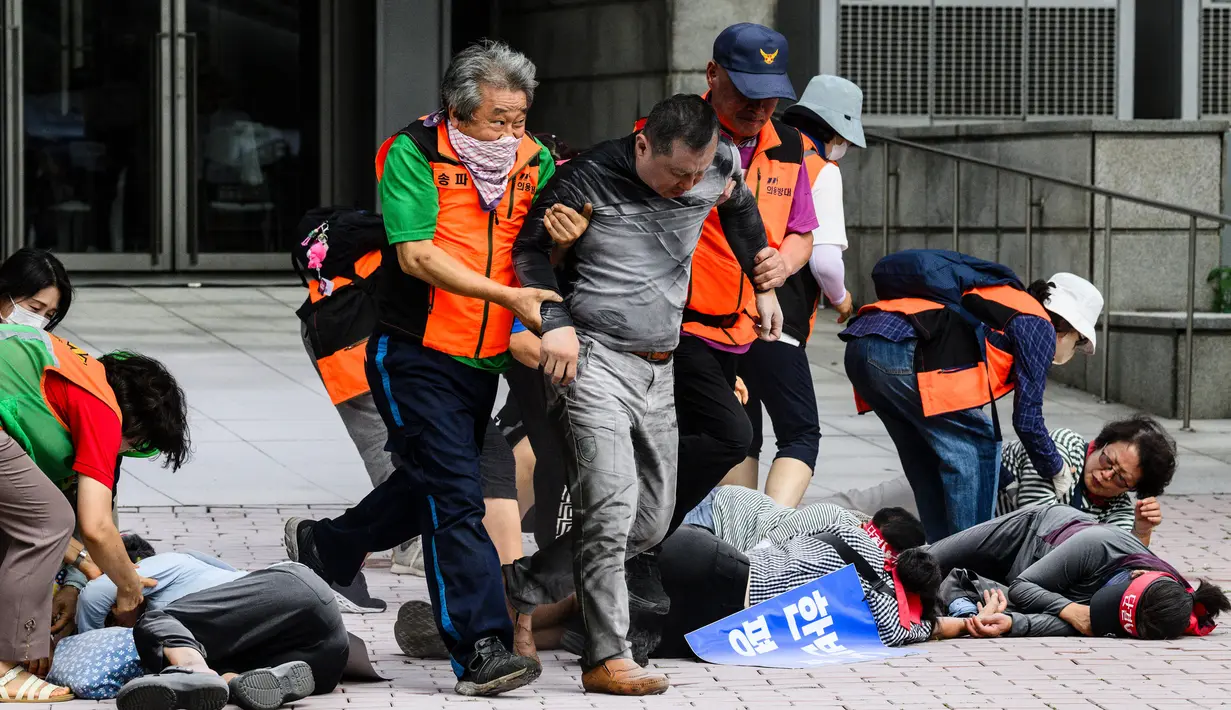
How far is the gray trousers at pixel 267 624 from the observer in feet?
16.7

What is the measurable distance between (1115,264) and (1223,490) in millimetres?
3256

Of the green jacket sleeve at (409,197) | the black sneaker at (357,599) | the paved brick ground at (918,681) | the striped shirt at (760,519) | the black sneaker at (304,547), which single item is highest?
the green jacket sleeve at (409,197)

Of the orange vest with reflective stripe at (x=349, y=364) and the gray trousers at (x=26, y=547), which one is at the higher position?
the orange vest with reflective stripe at (x=349, y=364)

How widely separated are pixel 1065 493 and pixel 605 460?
2.43m

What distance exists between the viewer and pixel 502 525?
6.12 metres

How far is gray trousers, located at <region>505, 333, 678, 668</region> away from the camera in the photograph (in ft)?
17.0

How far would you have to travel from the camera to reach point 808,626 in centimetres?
592

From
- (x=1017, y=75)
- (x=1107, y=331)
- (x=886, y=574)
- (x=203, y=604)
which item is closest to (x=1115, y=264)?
(x=1107, y=331)

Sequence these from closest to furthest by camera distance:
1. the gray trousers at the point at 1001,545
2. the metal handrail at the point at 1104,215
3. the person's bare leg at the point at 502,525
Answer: the person's bare leg at the point at 502,525 → the gray trousers at the point at 1001,545 → the metal handrail at the point at 1104,215

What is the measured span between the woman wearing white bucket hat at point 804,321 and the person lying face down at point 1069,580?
714 mm

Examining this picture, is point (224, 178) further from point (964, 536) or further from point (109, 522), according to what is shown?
point (109, 522)

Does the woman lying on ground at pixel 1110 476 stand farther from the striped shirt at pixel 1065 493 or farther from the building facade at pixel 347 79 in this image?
the building facade at pixel 347 79

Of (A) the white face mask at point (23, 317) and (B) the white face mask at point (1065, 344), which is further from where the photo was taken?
(B) the white face mask at point (1065, 344)

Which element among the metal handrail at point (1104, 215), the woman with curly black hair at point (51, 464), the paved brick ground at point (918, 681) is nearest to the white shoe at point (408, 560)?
the paved brick ground at point (918, 681)
